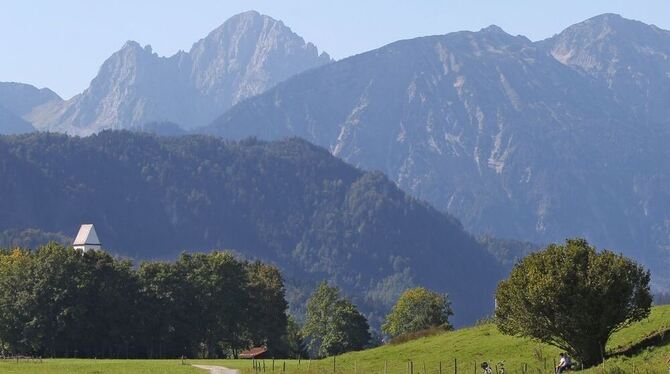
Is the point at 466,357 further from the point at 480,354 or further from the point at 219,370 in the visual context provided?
the point at 219,370

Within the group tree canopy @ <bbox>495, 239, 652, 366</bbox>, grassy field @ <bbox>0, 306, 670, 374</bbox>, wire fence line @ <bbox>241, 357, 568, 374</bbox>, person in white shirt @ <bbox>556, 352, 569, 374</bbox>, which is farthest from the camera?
wire fence line @ <bbox>241, 357, 568, 374</bbox>

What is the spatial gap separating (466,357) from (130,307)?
79229mm

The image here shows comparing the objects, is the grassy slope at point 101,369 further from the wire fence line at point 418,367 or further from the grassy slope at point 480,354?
the grassy slope at point 480,354

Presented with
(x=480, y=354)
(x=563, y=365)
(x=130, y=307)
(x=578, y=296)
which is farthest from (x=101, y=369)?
(x=130, y=307)

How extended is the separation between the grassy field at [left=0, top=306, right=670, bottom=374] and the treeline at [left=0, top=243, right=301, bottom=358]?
1535 inches

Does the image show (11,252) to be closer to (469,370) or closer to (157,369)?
(157,369)

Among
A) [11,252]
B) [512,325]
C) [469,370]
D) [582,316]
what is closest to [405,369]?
[469,370]

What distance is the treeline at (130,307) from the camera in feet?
502

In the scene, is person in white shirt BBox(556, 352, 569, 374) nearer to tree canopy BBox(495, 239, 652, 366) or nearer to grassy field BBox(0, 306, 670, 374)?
grassy field BBox(0, 306, 670, 374)

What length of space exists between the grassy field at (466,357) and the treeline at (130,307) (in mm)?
→ 38999

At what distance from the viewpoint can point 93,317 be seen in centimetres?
15625

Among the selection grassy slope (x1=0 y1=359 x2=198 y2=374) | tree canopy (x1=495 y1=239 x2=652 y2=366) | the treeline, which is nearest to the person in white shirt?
tree canopy (x1=495 y1=239 x2=652 y2=366)

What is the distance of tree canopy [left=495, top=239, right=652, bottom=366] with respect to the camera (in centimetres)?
7562

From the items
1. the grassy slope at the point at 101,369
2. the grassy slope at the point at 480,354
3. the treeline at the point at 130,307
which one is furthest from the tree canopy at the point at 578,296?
the treeline at the point at 130,307
